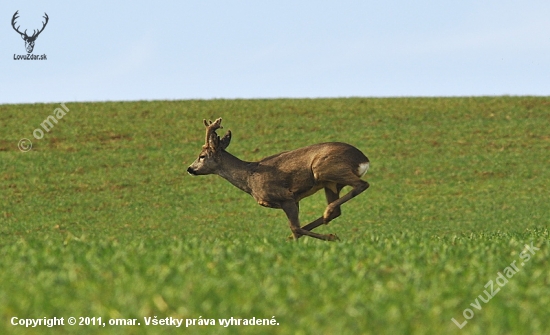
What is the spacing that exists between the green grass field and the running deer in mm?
920

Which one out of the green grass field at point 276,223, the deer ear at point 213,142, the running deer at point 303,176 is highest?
the deer ear at point 213,142

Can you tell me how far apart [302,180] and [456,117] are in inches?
1526

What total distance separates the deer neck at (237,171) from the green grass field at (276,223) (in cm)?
116

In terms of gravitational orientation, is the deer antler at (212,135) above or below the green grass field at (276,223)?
above

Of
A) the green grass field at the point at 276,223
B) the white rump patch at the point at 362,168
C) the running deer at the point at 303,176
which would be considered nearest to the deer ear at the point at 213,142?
the running deer at the point at 303,176

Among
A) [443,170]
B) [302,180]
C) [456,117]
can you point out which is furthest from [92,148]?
[302,180]

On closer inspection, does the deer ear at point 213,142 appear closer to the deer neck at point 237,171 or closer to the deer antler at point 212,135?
the deer antler at point 212,135

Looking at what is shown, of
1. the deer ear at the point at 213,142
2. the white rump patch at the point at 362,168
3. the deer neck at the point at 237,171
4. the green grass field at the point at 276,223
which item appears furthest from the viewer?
the deer ear at the point at 213,142

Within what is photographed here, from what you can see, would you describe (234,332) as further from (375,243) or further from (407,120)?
(407,120)

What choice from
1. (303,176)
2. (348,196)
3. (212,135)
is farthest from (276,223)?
(348,196)

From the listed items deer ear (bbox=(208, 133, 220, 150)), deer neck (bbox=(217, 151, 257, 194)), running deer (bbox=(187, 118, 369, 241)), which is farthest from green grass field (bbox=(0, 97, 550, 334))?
deer ear (bbox=(208, 133, 220, 150))

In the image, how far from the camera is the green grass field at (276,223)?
24.1 feet

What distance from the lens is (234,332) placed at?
6.52 m

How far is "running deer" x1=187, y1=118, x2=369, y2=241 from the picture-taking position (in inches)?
586
